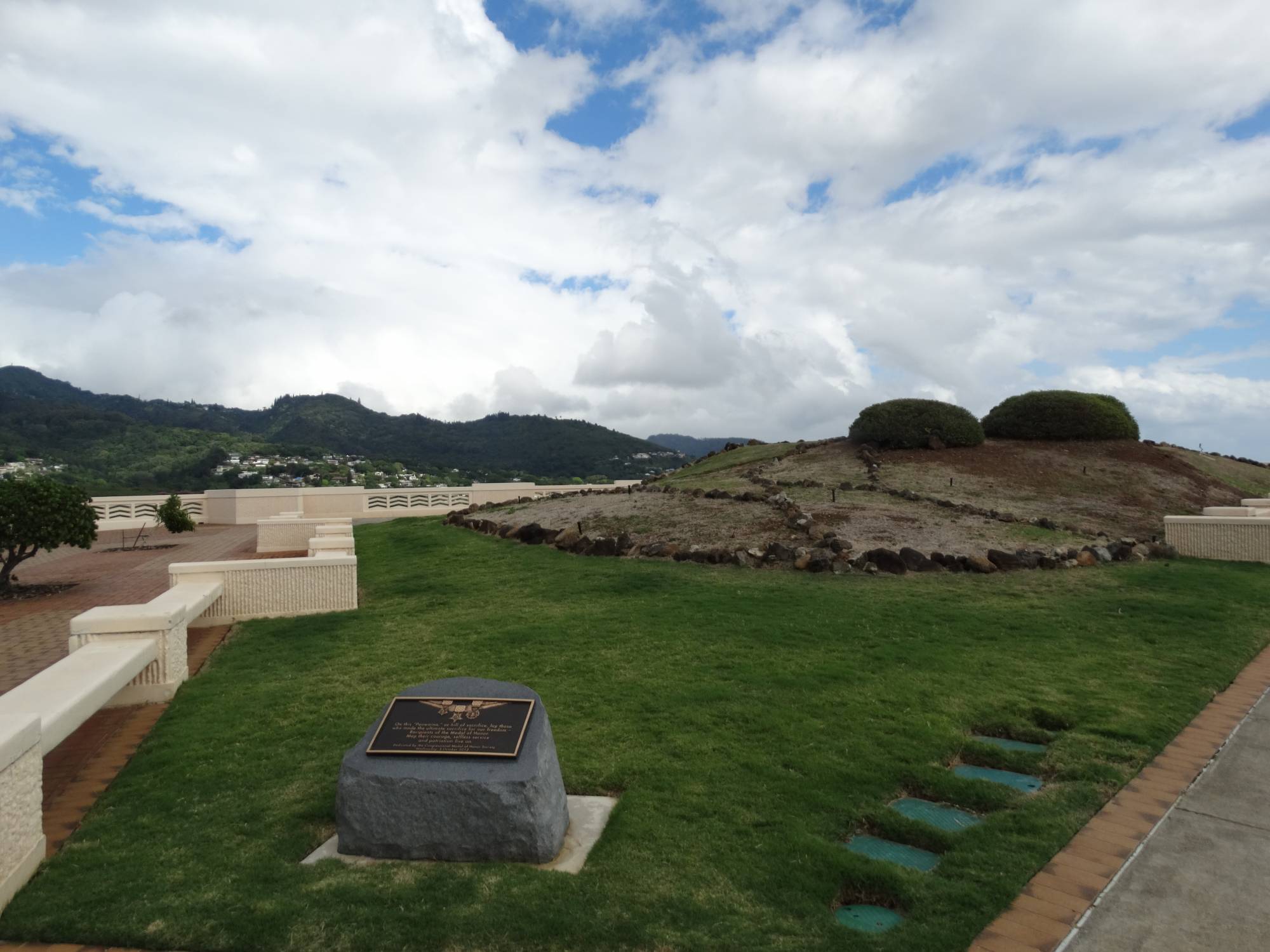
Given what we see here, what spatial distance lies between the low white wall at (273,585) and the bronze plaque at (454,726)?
6727mm

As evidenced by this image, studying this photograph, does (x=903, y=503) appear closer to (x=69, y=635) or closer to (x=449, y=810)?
(x=449, y=810)

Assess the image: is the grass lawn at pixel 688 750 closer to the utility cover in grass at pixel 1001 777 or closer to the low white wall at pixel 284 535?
the utility cover in grass at pixel 1001 777

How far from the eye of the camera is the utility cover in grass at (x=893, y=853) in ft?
14.1

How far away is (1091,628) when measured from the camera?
9.05m

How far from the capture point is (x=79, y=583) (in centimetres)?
1368

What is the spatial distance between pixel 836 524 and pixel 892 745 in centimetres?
887

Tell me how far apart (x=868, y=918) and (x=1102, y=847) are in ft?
5.00

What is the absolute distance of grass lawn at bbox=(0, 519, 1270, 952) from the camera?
12.3 feet

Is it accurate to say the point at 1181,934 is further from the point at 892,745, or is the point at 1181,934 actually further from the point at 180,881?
the point at 180,881

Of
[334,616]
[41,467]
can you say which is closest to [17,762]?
[334,616]

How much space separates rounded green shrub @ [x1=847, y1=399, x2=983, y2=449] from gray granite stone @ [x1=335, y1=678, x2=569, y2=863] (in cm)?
1937

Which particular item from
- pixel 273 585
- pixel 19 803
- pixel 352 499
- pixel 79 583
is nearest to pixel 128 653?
pixel 19 803

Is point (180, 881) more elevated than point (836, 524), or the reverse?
point (836, 524)

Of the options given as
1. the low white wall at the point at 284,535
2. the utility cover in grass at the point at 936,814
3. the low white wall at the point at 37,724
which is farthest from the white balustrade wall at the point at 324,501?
the utility cover in grass at the point at 936,814
